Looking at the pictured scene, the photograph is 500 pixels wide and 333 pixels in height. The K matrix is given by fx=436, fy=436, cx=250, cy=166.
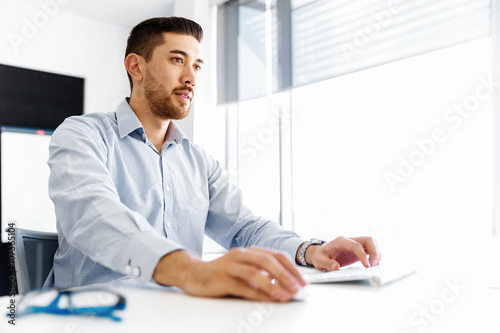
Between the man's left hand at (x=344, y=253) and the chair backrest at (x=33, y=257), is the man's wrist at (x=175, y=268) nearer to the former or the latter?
the man's left hand at (x=344, y=253)

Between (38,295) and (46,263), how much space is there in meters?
0.66

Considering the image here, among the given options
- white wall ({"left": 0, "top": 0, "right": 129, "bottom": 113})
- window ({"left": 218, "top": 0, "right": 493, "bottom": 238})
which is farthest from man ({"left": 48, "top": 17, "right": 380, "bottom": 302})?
white wall ({"left": 0, "top": 0, "right": 129, "bottom": 113})

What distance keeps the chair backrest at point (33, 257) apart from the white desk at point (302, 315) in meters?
0.42

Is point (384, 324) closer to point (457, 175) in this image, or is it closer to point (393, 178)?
point (457, 175)

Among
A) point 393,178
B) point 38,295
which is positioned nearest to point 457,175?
point 393,178

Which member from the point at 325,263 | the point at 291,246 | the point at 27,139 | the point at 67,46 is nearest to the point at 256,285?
the point at 325,263

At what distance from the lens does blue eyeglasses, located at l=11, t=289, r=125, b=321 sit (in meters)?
0.57

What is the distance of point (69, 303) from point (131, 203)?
64 cm

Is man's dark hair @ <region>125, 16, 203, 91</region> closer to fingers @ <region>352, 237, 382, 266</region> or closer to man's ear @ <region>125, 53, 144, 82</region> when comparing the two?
man's ear @ <region>125, 53, 144, 82</region>

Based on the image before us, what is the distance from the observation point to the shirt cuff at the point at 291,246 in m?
1.13

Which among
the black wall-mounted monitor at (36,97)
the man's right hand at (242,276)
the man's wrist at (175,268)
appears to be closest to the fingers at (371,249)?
the man's right hand at (242,276)

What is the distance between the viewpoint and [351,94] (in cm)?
266

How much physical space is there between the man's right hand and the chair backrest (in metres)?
0.64

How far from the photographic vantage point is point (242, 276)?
0.63 meters
